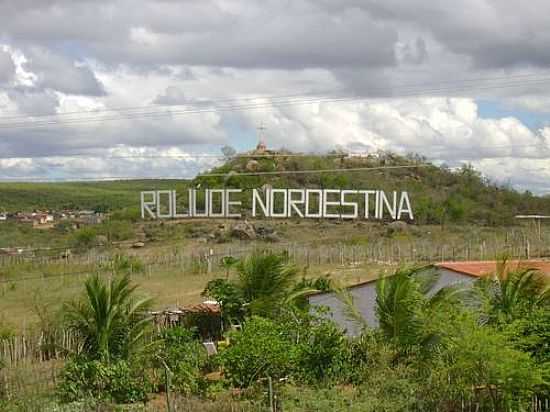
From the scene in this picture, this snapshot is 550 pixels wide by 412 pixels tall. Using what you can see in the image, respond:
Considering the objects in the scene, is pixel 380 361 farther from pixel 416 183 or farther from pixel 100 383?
pixel 416 183

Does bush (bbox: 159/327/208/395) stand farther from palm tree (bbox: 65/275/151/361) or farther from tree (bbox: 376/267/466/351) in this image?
tree (bbox: 376/267/466/351)

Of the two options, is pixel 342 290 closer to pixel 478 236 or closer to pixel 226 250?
pixel 226 250

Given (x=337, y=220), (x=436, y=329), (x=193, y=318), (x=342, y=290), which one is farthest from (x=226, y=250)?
(x=436, y=329)

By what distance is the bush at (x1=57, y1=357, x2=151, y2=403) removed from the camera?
46.4 ft

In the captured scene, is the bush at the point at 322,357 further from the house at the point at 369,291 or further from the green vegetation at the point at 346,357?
the house at the point at 369,291

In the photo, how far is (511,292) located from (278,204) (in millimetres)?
38753

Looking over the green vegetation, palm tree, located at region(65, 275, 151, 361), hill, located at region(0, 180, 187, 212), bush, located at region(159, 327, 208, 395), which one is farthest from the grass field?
hill, located at region(0, 180, 187, 212)

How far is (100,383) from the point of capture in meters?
14.4

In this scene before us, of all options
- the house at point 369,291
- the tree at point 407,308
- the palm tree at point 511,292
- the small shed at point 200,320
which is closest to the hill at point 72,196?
the small shed at point 200,320

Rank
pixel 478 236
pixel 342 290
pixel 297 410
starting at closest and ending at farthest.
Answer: pixel 297 410
pixel 342 290
pixel 478 236

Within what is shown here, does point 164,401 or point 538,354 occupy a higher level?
point 538,354

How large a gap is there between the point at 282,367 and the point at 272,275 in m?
4.42

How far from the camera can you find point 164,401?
14422mm

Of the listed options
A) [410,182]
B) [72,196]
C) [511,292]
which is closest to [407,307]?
[511,292]
